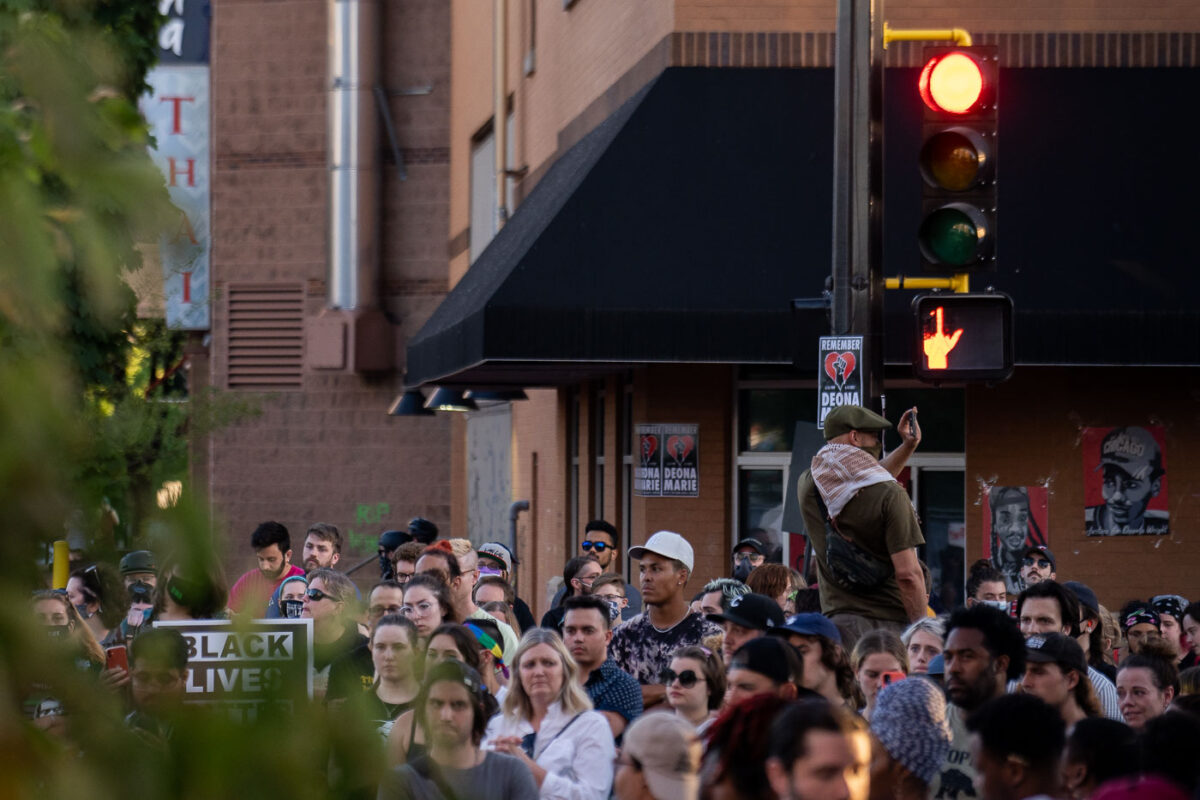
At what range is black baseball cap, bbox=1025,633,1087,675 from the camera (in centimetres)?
615

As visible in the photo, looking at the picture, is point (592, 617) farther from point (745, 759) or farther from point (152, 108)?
point (152, 108)

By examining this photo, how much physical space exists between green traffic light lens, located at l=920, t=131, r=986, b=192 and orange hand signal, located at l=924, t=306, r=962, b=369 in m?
0.61

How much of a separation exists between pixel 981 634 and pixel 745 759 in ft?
5.69

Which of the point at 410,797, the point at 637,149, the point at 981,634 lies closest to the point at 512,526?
the point at 637,149

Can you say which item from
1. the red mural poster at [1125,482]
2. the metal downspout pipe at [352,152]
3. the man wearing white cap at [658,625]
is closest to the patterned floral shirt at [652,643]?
the man wearing white cap at [658,625]

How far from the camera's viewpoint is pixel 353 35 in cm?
2923

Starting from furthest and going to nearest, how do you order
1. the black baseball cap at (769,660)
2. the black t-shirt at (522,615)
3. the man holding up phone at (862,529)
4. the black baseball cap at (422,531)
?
the black baseball cap at (422,531)
the black t-shirt at (522,615)
the man holding up phone at (862,529)
the black baseball cap at (769,660)

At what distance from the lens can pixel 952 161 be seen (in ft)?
26.0

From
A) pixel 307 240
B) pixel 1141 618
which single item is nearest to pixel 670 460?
pixel 1141 618

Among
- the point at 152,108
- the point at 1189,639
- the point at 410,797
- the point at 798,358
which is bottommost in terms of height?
the point at 1189,639

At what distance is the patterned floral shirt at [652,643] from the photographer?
27.5ft

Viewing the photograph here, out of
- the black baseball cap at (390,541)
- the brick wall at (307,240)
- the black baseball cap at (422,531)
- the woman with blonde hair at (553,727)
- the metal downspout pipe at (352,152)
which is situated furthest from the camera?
the brick wall at (307,240)

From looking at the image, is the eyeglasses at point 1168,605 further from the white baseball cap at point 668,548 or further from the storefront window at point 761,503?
the storefront window at point 761,503

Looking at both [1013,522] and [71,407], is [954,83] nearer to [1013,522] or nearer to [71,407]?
[1013,522]
